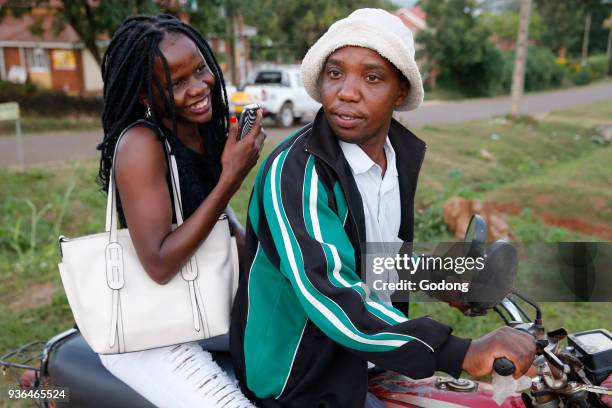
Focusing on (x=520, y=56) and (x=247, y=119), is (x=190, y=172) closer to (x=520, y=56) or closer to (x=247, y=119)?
(x=247, y=119)

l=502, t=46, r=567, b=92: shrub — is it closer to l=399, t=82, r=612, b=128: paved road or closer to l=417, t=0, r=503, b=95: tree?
l=417, t=0, r=503, b=95: tree

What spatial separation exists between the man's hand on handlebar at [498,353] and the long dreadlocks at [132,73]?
1202 millimetres

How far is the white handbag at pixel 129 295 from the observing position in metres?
1.82

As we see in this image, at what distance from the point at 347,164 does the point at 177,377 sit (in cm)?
83

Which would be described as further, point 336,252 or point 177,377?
point 177,377

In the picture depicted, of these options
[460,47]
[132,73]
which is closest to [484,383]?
[132,73]

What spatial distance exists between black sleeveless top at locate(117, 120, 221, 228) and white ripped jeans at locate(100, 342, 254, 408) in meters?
0.43

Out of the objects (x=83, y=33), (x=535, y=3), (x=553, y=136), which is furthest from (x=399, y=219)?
(x=535, y=3)

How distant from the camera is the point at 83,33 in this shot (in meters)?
15.8

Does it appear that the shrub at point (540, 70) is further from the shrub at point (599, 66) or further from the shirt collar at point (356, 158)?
the shirt collar at point (356, 158)

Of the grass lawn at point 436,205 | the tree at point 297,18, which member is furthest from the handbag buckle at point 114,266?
the tree at point 297,18

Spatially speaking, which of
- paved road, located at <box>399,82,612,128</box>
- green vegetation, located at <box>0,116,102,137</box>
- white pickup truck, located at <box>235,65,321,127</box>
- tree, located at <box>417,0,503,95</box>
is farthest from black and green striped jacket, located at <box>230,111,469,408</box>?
tree, located at <box>417,0,503,95</box>

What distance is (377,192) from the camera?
1.74m

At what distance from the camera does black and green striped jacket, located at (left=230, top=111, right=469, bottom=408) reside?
1.42 m
